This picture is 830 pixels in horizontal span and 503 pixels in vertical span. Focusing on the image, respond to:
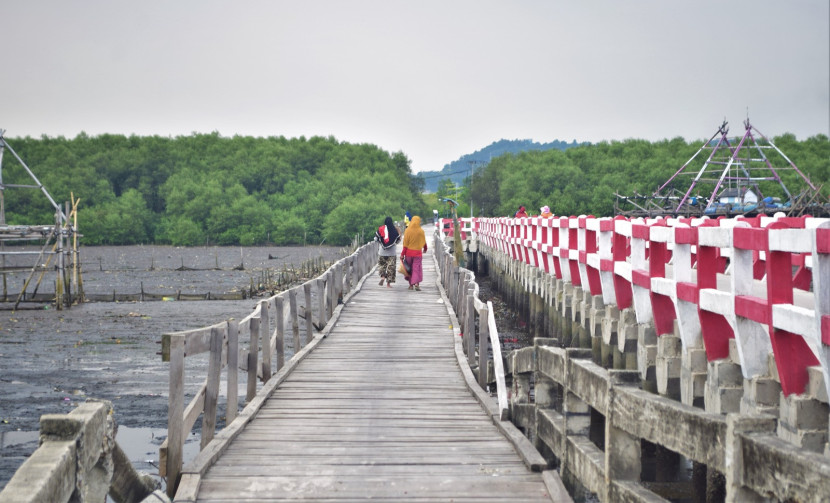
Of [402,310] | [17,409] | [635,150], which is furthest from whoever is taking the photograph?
[635,150]

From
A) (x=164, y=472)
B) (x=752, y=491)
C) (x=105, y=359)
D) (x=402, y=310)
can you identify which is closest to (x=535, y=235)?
(x=402, y=310)

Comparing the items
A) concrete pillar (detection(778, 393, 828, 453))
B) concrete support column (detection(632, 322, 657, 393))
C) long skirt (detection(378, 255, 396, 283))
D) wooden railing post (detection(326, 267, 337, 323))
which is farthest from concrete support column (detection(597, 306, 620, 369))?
long skirt (detection(378, 255, 396, 283))

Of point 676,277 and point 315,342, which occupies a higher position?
point 676,277

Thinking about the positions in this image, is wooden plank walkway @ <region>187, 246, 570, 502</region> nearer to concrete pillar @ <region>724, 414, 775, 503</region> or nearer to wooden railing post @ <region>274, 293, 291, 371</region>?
wooden railing post @ <region>274, 293, 291, 371</region>

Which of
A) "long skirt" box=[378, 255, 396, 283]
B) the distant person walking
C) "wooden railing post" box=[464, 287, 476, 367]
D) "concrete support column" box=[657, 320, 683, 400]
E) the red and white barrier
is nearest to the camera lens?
the red and white barrier

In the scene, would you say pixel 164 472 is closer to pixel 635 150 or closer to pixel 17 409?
pixel 17 409

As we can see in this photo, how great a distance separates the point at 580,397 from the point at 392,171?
464ft

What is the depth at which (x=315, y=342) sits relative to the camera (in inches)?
513

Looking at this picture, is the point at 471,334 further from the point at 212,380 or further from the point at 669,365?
the point at 212,380

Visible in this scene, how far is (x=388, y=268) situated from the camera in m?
22.4

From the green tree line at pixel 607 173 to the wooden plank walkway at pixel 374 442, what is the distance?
96604mm

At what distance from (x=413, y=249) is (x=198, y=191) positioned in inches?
4272

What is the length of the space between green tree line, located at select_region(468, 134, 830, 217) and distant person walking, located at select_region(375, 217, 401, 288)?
85324 mm

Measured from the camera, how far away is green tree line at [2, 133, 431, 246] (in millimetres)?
117500
